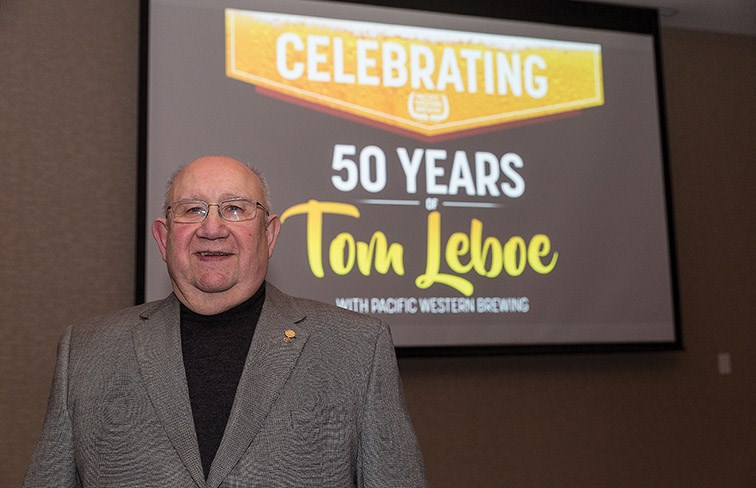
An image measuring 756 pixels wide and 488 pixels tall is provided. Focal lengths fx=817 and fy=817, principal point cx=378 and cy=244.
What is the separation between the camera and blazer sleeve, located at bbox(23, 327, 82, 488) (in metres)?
1.50

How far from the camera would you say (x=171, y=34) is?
10.7 feet

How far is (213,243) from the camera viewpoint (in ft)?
5.20

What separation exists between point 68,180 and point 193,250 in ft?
6.00

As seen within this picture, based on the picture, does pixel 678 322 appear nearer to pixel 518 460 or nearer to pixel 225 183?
pixel 518 460

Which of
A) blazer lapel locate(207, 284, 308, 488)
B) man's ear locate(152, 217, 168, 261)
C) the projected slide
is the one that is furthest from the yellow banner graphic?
blazer lapel locate(207, 284, 308, 488)

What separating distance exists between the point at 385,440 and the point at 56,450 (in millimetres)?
615

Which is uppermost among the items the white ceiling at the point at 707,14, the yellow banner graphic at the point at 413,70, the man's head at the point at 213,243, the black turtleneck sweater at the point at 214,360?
the white ceiling at the point at 707,14

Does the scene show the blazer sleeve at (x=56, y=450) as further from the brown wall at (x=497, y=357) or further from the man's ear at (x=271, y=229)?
the brown wall at (x=497, y=357)

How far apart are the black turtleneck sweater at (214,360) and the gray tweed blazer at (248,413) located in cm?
3

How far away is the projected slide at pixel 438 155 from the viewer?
331 centimetres

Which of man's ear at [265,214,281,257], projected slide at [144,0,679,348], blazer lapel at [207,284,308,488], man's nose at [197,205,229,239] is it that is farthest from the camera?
projected slide at [144,0,679,348]

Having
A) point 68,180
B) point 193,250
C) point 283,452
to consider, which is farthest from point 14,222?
point 283,452

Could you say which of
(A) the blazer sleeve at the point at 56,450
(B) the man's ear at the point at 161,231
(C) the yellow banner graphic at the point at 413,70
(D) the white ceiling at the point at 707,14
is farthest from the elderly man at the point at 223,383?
(D) the white ceiling at the point at 707,14

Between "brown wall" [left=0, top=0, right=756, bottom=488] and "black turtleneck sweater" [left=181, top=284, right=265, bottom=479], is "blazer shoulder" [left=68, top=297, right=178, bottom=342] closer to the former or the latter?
"black turtleneck sweater" [left=181, top=284, right=265, bottom=479]
